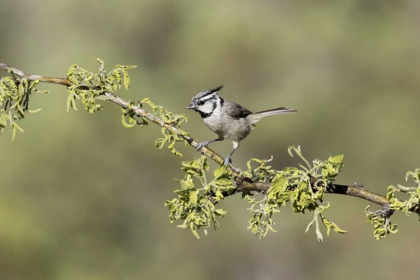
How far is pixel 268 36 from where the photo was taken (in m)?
15.9

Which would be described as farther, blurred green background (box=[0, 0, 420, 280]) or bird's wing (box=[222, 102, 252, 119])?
blurred green background (box=[0, 0, 420, 280])

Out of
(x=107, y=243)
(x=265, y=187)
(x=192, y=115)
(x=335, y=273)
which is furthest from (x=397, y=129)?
(x=265, y=187)

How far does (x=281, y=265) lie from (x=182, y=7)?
722 centimetres

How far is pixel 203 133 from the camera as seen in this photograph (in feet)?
43.0

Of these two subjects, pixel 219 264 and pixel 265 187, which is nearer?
pixel 265 187

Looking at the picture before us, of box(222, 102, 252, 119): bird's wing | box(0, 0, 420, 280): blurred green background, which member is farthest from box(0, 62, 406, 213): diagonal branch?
box(0, 0, 420, 280): blurred green background

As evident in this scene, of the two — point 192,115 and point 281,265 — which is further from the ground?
point 192,115

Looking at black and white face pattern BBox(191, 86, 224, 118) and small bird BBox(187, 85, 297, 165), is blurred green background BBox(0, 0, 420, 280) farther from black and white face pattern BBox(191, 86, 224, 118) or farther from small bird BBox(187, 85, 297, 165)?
black and white face pattern BBox(191, 86, 224, 118)

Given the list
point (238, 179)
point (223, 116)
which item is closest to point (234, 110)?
point (223, 116)

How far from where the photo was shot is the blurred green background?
13438mm

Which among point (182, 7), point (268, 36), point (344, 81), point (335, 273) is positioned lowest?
point (335, 273)

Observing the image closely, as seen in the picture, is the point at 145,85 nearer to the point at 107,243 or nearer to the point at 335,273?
the point at 107,243

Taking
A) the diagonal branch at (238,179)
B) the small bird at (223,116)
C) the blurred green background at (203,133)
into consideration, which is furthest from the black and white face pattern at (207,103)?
the blurred green background at (203,133)

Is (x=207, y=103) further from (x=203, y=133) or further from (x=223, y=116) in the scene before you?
(x=203, y=133)
